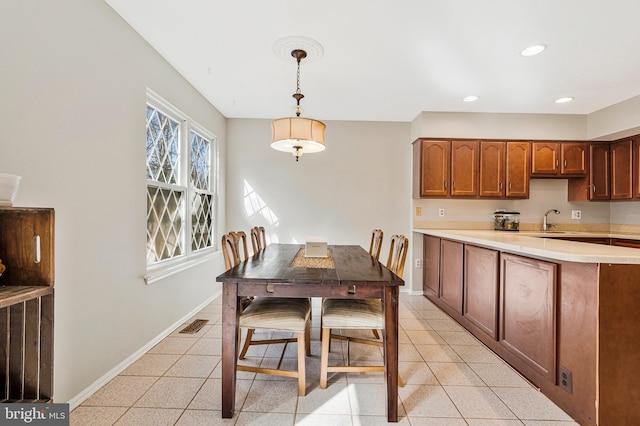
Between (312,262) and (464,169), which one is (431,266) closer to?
(464,169)

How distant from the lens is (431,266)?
3932 millimetres

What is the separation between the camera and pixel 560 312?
1.79 metres

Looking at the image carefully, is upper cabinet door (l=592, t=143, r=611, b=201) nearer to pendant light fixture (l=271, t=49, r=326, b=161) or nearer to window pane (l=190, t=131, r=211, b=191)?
pendant light fixture (l=271, t=49, r=326, b=161)

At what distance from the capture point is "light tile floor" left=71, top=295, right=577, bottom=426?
1665 mm

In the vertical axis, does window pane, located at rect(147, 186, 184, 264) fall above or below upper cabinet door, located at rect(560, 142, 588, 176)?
below

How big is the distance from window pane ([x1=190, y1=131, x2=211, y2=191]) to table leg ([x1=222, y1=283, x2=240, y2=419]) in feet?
7.30

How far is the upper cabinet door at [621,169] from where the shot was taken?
3.61 m

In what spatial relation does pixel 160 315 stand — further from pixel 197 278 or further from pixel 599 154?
pixel 599 154

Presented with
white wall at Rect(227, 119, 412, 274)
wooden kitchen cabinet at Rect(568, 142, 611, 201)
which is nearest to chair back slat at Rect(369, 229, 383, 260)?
white wall at Rect(227, 119, 412, 274)

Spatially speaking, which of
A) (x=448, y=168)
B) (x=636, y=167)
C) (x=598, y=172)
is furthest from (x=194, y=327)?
(x=636, y=167)

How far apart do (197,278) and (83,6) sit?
2.58 meters

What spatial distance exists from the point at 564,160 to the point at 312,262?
378 cm

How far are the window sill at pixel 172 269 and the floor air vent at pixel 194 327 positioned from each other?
22.0 inches

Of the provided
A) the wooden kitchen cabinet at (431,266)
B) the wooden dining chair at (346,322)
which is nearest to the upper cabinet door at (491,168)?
the wooden kitchen cabinet at (431,266)
